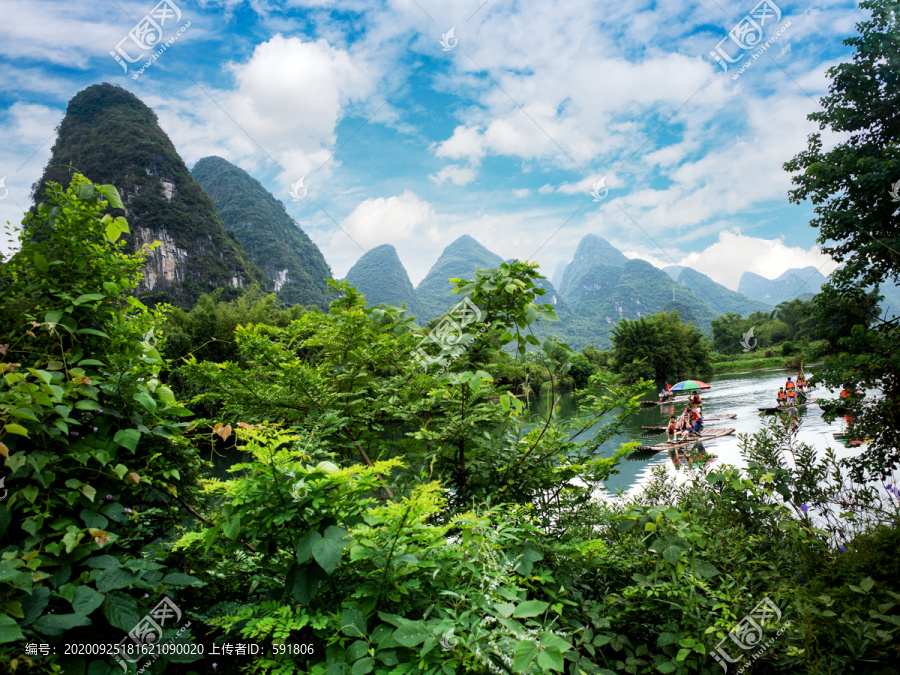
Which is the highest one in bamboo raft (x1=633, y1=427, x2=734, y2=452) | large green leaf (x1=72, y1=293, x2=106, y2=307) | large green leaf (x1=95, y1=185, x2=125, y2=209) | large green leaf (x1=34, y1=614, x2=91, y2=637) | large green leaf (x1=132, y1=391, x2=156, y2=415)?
large green leaf (x1=95, y1=185, x2=125, y2=209)

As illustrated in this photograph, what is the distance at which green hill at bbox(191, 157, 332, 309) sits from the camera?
3071 inches

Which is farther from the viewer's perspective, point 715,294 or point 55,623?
point 715,294

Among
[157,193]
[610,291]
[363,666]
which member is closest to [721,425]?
[363,666]

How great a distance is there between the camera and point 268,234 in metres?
88.3

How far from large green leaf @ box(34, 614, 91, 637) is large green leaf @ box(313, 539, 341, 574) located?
563 mm

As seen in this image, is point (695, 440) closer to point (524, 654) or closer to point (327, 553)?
point (524, 654)

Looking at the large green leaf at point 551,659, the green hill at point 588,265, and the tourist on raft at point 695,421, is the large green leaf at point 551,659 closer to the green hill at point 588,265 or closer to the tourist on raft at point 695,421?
the tourist on raft at point 695,421

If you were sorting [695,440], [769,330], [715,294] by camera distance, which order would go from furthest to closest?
[715,294], [769,330], [695,440]

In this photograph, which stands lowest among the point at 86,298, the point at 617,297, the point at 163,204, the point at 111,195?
the point at 86,298

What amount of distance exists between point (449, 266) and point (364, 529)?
10780 centimetres

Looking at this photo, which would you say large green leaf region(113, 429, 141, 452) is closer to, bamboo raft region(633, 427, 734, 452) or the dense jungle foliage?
the dense jungle foliage

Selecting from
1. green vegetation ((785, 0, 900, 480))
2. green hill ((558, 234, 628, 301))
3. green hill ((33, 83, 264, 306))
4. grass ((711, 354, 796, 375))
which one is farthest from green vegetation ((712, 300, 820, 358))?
green hill ((558, 234, 628, 301))

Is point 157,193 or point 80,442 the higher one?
point 157,193

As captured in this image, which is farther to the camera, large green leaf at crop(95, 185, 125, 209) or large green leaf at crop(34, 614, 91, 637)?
large green leaf at crop(95, 185, 125, 209)
